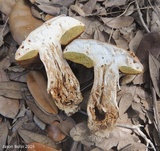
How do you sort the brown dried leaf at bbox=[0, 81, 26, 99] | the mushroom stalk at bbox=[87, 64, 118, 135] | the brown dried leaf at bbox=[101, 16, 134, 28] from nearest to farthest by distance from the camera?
the mushroom stalk at bbox=[87, 64, 118, 135]
the brown dried leaf at bbox=[0, 81, 26, 99]
the brown dried leaf at bbox=[101, 16, 134, 28]

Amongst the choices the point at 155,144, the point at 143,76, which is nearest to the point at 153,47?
the point at 143,76

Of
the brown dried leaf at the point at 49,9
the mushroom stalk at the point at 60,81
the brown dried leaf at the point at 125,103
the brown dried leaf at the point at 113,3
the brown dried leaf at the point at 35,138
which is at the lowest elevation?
the brown dried leaf at the point at 35,138

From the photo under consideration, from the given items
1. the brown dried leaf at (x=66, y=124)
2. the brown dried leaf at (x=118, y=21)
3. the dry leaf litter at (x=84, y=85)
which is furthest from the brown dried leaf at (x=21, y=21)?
the brown dried leaf at (x=66, y=124)

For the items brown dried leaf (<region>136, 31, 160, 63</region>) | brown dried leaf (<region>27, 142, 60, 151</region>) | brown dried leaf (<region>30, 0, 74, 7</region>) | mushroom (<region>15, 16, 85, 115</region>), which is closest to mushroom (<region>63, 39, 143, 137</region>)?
mushroom (<region>15, 16, 85, 115</region>)

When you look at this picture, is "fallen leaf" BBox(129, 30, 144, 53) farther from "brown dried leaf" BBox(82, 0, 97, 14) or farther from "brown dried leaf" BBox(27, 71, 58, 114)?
"brown dried leaf" BBox(27, 71, 58, 114)

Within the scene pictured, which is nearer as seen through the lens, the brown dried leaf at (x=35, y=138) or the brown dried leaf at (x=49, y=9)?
the brown dried leaf at (x=35, y=138)

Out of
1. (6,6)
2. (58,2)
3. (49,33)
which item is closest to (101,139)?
(49,33)

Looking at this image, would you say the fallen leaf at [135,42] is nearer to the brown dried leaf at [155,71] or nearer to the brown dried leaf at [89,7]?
the brown dried leaf at [155,71]
